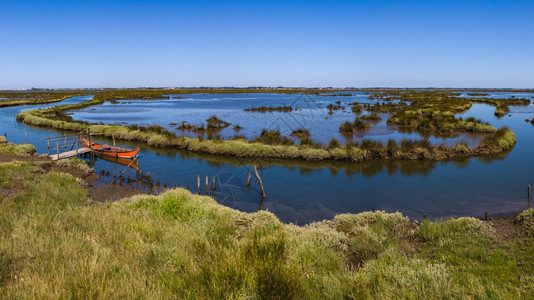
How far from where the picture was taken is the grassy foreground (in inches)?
162

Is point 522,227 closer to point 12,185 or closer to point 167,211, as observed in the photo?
point 167,211

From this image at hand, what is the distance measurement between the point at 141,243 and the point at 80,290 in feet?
6.91

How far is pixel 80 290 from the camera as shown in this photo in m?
3.66

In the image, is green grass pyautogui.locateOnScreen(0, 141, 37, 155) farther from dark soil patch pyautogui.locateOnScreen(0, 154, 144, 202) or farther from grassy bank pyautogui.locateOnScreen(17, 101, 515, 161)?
grassy bank pyautogui.locateOnScreen(17, 101, 515, 161)

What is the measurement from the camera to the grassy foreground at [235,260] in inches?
162

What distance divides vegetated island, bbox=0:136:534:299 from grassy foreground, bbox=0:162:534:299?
0.07 ft

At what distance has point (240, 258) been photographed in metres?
4.96

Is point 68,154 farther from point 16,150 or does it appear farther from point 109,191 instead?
point 109,191

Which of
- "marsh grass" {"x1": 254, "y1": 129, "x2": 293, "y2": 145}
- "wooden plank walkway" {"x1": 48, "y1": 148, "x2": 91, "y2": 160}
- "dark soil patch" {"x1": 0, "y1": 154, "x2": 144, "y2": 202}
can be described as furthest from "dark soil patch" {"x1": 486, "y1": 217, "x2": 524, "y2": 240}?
"wooden plank walkway" {"x1": 48, "y1": 148, "x2": 91, "y2": 160}

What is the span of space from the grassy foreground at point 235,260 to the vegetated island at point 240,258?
23 millimetres

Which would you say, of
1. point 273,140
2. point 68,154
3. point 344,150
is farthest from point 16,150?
point 344,150

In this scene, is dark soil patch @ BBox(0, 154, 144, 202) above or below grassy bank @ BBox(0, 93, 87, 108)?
below

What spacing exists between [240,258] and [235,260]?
0.15 m

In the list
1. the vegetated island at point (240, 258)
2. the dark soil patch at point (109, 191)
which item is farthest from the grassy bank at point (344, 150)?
the vegetated island at point (240, 258)
